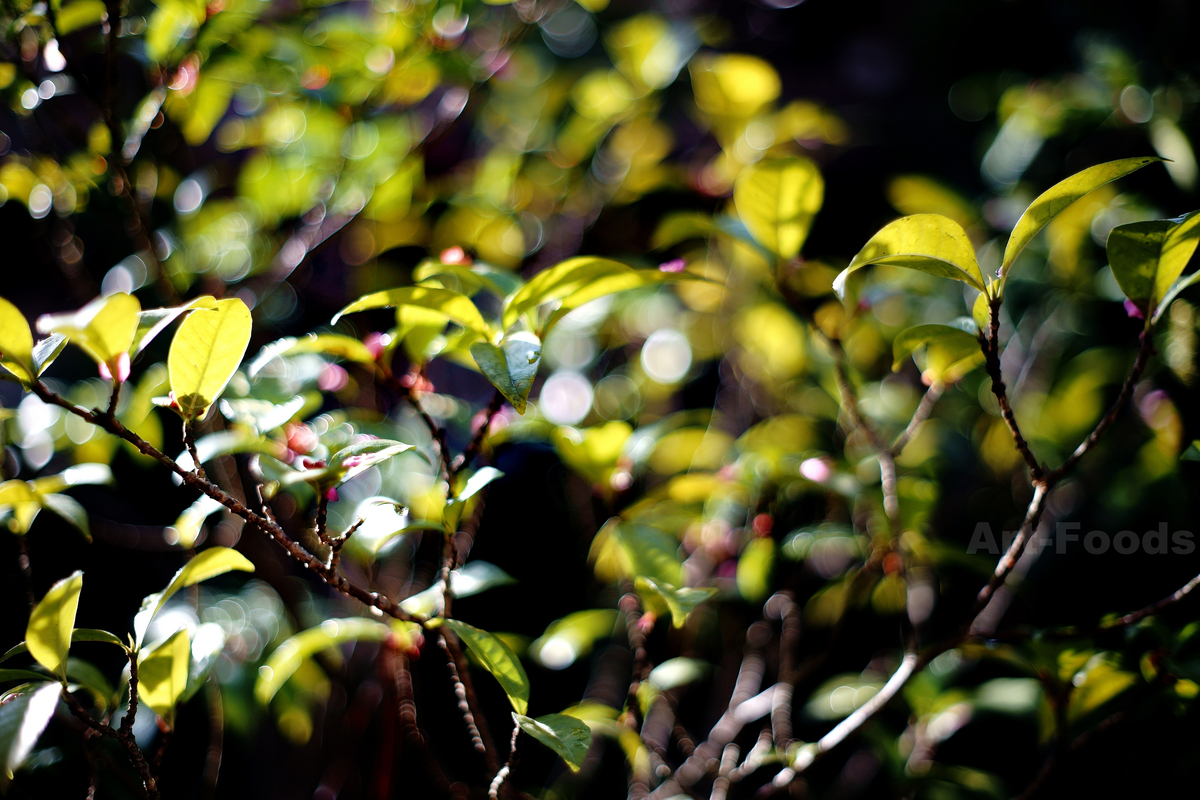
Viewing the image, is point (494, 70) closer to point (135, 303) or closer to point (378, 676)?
point (135, 303)

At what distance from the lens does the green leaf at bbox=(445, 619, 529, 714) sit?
1.92ft

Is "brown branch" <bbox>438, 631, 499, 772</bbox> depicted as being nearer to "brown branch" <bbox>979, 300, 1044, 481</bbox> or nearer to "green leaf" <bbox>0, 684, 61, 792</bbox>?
"green leaf" <bbox>0, 684, 61, 792</bbox>

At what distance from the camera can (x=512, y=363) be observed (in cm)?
58

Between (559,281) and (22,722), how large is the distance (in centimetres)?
52

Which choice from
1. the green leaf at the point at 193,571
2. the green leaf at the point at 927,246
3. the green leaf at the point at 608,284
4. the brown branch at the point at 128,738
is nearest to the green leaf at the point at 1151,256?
the green leaf at the point at 927,246

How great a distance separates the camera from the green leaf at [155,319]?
0.52 m

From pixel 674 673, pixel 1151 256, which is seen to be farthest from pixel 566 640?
pixel 1151 256

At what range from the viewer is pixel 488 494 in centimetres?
148

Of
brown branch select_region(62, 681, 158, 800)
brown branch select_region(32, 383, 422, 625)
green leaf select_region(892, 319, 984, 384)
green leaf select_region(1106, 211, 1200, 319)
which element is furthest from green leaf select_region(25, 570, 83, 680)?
green leaf select_region(1106, 211, 1200, 319)

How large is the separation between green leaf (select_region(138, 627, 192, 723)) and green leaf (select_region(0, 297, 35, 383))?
0.96ft

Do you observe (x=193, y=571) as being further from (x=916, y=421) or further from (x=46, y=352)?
(x=916, y=421)

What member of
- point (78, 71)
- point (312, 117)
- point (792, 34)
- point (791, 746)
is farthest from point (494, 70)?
point (792, 34)

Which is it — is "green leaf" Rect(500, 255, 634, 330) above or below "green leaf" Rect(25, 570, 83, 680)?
above

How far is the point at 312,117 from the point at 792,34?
194 centimetres
